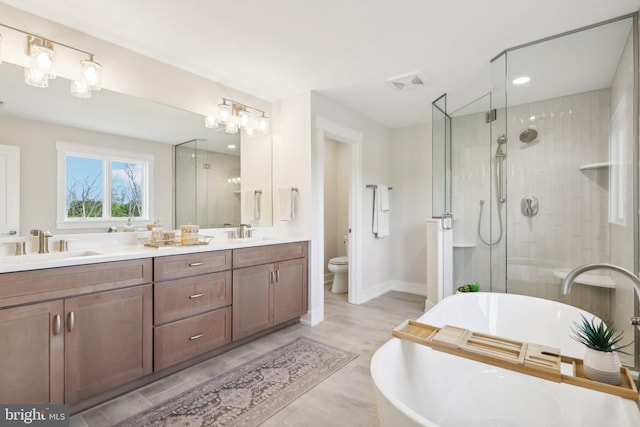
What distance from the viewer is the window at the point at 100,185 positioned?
6.61 ft

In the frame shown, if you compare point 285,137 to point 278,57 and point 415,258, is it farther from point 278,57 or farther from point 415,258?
point 415,258

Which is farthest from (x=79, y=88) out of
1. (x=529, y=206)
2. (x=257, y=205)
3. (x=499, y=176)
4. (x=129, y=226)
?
(x=529, y=206)

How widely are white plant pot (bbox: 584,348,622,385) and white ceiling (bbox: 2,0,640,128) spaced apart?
1894 mm

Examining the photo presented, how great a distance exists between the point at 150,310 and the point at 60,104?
1463 mm

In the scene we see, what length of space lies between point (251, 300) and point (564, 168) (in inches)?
110

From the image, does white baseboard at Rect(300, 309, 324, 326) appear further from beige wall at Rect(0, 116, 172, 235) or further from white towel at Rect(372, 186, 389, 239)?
beige wall at Rect(0, 116, 172, 235)

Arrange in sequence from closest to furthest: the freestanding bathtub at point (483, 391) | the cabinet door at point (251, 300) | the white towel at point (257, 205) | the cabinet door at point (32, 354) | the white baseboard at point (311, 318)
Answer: the freestanding bathtub at point (483, 391) → the cabinet door at point (32, 354) → the cabinet door at point (251, 300) → the white baseboard at point (311, 318) → the white towel at point (257, 205)

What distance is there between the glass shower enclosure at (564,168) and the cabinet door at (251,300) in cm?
210

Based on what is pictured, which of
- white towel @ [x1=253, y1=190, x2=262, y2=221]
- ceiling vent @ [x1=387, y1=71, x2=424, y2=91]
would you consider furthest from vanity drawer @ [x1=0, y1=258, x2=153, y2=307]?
ceiling vent @ [x1=387, y1=71, x2=424, y2=91]

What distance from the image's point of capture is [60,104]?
78.2 inches

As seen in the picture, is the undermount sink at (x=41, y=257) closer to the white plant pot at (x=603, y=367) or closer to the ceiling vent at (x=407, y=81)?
the white plant pot at (x=603, y=367)

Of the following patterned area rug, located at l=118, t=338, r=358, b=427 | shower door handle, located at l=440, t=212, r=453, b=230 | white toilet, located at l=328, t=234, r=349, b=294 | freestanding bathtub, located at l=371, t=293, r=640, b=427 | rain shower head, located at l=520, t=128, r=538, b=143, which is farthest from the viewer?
white toilet, located at l=328, t=234, r=349, b=294

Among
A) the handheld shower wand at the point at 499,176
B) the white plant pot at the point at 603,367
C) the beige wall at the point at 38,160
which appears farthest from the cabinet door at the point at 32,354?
the handheld shower wand at the point at 499,176

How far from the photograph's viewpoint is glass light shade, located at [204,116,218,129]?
277 centimetres
